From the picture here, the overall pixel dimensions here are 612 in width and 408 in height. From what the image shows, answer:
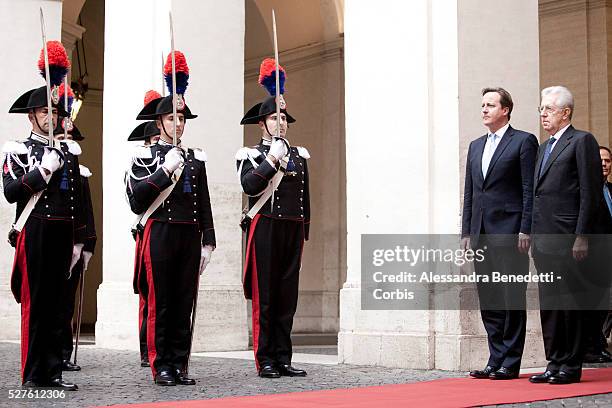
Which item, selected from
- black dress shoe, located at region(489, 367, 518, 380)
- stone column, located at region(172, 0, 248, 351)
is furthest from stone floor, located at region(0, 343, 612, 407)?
stone column, located at region(172, 0, 248, 351)

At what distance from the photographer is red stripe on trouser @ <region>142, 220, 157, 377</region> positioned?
7.37 meters

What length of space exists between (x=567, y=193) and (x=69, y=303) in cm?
352

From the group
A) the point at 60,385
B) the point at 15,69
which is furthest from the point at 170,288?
the point at 15,69

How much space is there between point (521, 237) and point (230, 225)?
4.45m

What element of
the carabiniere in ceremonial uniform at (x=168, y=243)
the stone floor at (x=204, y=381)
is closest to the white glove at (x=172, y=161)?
the carabiniere in ceremonial uniform at (x=168, y=243)

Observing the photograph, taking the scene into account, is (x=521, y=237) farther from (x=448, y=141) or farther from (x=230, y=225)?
(x=230, y=225)

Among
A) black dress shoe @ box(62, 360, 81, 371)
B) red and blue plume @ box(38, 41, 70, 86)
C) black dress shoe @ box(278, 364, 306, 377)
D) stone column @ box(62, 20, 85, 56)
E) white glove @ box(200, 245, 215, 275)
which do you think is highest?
stone column @ box(62, 20, 85, 56)

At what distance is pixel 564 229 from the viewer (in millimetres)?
7270

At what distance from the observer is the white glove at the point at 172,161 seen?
7316 millimetres

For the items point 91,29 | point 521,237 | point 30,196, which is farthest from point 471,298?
point 91,29

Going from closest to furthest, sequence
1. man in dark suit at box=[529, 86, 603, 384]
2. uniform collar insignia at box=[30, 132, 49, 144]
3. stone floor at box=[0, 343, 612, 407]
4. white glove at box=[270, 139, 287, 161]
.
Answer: stone floor at box=[0, 343, 612, 407], uniform collar insignia at box=[30, 132, 49, 144], man in dark suit at box=[529, 86, 603, 384], white glove at box=[270, 139, 287, 161]

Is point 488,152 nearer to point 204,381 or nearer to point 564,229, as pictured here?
point 564,229

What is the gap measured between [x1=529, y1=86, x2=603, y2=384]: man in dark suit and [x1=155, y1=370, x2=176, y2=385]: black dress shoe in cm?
241

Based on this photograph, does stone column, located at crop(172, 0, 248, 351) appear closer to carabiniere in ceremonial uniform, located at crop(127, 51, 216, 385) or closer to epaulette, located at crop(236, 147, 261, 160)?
epaulette, located at crop(236, 147, 261, 160)
